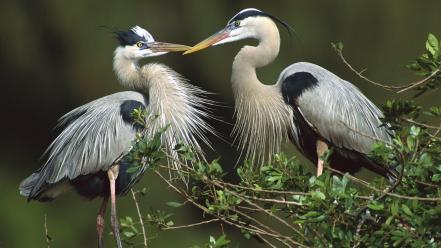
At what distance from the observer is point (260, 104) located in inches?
176

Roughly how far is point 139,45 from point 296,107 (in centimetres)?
71

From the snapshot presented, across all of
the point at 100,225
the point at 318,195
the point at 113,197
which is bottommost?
the point at 100,225

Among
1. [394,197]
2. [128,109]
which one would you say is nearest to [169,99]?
[128,109]

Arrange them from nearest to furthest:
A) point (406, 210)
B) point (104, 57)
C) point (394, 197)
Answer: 1. point (406, 210)
2. point (394, 197)
3. point (104, 57)

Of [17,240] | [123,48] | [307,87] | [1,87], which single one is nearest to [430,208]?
[307,87]

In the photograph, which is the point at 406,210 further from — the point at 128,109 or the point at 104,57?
the point at 104,57

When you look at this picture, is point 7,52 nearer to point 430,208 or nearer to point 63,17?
point 63,17

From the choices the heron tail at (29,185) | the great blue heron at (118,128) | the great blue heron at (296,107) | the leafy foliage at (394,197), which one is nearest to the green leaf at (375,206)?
the leafy foliage at (394,197)

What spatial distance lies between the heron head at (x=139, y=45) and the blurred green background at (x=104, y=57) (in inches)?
72.9

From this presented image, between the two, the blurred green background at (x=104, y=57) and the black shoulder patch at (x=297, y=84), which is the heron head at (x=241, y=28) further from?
the blurred green background at (x=104, y=57)

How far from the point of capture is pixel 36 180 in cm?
462

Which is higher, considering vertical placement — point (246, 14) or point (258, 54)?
point (246, 14)

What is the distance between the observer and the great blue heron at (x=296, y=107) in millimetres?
4332

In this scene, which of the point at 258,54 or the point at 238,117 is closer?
the point at 258,54
